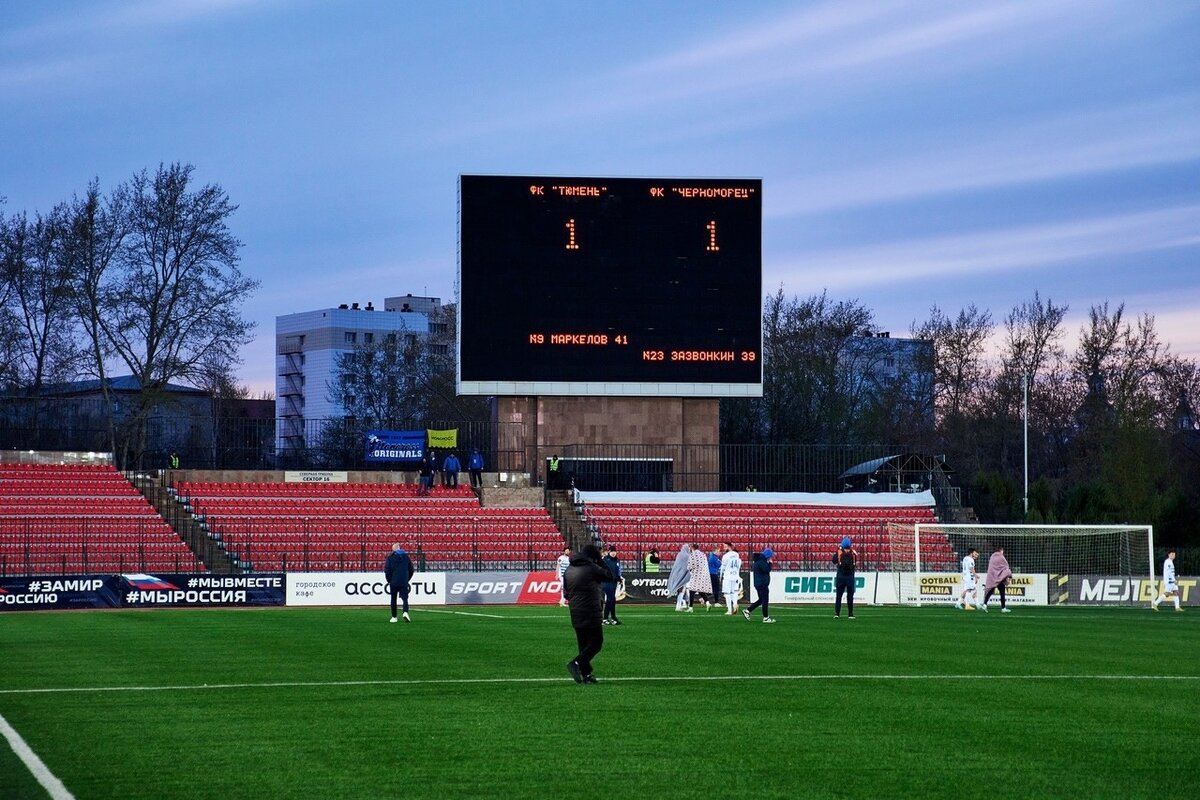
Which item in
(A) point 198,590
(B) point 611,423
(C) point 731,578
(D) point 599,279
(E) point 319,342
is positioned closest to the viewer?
(C) point 731,578

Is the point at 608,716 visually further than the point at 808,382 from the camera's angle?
No

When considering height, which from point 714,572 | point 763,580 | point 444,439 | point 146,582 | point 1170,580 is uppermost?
point 444,439


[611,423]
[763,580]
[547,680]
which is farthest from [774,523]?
[547,680]

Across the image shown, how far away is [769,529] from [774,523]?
865 mm

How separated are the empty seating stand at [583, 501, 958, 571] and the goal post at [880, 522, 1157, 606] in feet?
6.36

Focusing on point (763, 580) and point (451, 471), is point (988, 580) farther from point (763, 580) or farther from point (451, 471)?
point (451, 471)

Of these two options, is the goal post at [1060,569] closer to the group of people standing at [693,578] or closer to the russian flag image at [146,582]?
the group of people standing at [693,578]

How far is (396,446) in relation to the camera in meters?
56.4

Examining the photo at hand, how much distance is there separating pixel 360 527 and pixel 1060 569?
21548 millimetres

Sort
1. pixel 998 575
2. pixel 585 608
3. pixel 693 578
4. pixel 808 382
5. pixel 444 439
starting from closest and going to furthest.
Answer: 1. pixel 585 608
2. pixel 998 575
3. pixel 693 578
4. pixel 444 439
5. pixel 808 382

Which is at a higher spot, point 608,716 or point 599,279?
point 599,279

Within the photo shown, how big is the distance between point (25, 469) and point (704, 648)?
116 ft

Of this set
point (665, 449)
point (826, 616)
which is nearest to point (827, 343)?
point (665, 449)

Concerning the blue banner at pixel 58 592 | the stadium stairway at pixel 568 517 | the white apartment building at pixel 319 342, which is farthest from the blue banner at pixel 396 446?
the white apartment building at pixel 319 342
